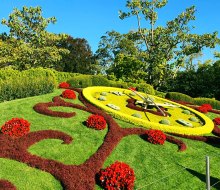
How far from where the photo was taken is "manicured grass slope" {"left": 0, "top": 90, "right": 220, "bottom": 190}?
12.2m

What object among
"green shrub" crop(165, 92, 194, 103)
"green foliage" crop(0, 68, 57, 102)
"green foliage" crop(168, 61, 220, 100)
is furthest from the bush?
"green foliage" crop(168, 61, 220, 100)

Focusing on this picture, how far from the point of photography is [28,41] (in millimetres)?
51000

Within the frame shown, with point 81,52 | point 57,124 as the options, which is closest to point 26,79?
point 57,124

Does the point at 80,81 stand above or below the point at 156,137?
below

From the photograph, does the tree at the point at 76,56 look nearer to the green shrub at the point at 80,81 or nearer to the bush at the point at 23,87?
the green shrub at the point at 80,81

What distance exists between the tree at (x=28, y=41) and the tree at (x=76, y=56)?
60.1ft

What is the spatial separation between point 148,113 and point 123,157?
8.03 meters

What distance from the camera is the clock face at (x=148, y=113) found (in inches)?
783

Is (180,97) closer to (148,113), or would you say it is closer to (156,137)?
(148,113)

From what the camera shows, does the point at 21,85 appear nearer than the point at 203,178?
No

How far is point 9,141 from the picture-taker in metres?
14.5

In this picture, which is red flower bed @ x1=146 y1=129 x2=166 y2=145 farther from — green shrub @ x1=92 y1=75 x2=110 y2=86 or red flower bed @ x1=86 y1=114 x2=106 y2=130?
green shrub @ x1=92 y1=75 x2=110 y2=86

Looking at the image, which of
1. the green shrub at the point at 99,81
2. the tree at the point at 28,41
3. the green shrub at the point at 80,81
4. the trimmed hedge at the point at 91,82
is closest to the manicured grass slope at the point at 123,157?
the green shrub at the point at 80,81

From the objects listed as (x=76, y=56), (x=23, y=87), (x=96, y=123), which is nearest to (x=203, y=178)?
(x=96, y=123)
